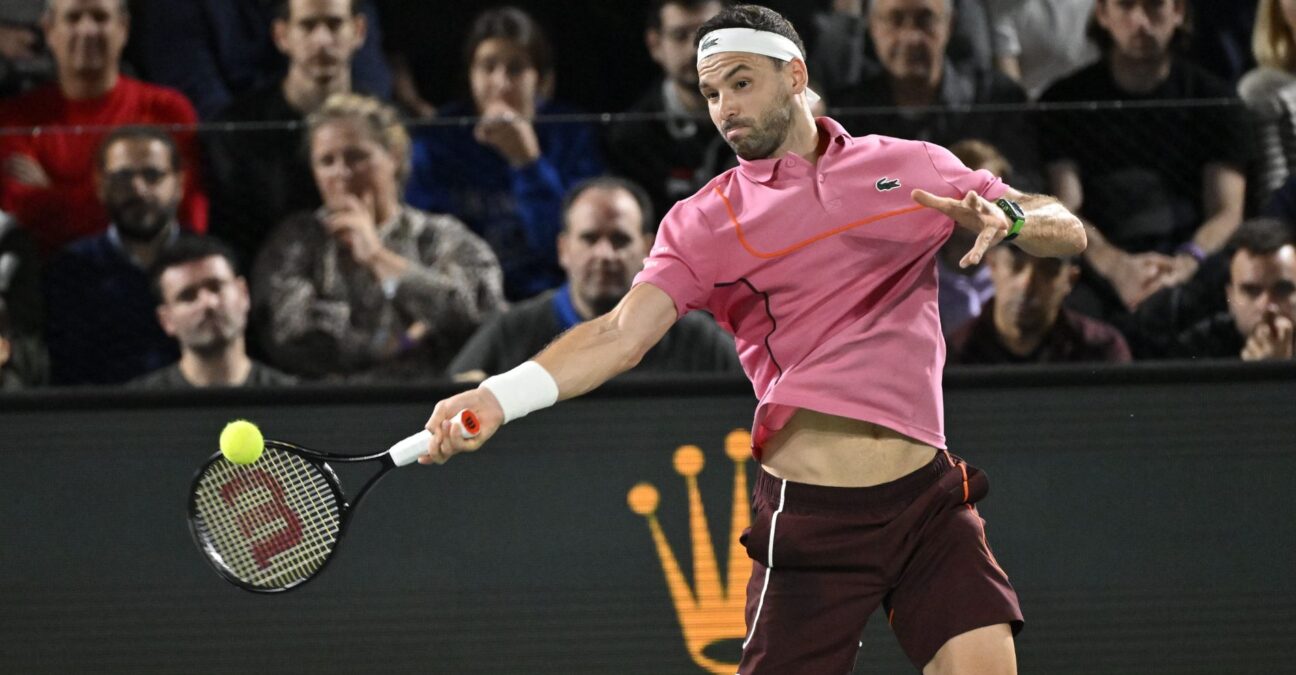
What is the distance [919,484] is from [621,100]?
3.58 metres

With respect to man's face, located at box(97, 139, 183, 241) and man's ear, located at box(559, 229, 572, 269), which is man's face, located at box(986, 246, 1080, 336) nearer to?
man's ear, located at box(559, 229, 572, 269)

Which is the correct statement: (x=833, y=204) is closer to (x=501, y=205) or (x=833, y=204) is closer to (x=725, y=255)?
(x=725, y=255)

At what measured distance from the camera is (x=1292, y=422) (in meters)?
5.33

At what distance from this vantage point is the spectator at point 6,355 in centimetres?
545

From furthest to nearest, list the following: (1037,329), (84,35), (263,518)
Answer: (84,35) → (1037,329) → (263,518)

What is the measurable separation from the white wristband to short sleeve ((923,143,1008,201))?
1077 mm

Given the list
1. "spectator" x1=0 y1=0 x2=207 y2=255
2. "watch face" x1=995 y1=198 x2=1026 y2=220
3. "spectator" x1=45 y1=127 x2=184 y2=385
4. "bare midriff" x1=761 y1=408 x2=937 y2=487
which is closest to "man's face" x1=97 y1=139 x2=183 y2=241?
"spectator" x1=45 y1=127 x2=184 y2=385

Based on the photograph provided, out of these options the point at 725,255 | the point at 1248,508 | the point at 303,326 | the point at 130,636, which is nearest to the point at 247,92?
the point at 303,326

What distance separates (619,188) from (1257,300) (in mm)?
2137

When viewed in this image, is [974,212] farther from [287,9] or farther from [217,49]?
[217,49]

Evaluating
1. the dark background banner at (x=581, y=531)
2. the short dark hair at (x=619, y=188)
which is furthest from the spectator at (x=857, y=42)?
the dark background banner at (x=581, y=531)

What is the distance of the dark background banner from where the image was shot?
5.36 meters

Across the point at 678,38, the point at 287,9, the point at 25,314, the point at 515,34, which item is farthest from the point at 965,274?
the point at 25,314

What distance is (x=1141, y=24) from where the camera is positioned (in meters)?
6.43
